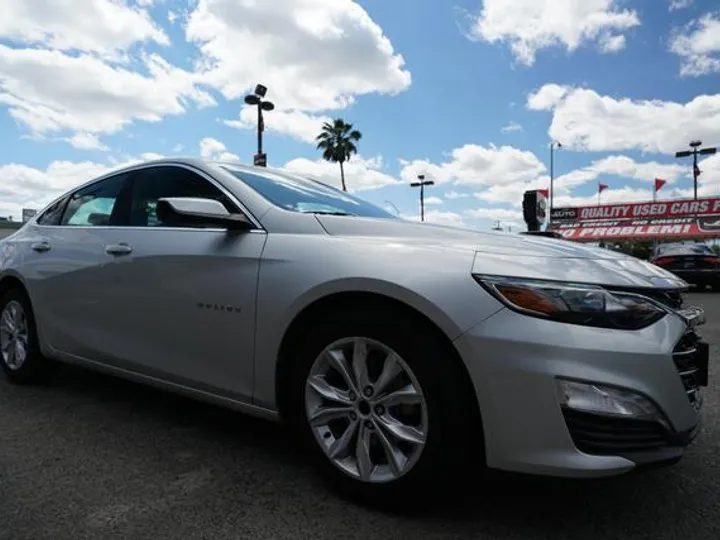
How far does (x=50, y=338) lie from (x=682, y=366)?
3.64 meters

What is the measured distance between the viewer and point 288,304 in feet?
7.88

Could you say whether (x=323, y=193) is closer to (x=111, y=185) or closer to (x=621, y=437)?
(x=111, y=185)

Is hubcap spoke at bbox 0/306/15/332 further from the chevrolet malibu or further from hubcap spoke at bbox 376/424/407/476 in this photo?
hubcap spoke at bbox 376/424/407/476

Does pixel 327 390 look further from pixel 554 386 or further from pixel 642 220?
pixel 642 220

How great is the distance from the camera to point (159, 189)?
3.38 m

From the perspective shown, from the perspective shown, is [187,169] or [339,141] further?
[339,141]

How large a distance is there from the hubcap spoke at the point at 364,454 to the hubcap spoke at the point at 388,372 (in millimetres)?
181

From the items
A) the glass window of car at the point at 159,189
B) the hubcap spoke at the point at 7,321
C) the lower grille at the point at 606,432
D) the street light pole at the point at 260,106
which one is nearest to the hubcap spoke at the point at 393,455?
the lower grille at the point at 606,432

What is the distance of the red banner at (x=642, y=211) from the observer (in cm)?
3691

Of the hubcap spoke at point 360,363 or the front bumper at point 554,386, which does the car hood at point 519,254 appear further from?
the hubcap spoke at point 360,363

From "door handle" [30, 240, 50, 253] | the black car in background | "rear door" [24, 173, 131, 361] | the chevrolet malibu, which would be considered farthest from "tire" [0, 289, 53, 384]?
the black car in background

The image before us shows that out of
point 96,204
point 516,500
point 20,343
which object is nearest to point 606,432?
point 516,500

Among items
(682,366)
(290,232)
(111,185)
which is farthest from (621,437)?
(111,185)

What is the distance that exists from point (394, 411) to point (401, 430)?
0.26ft
